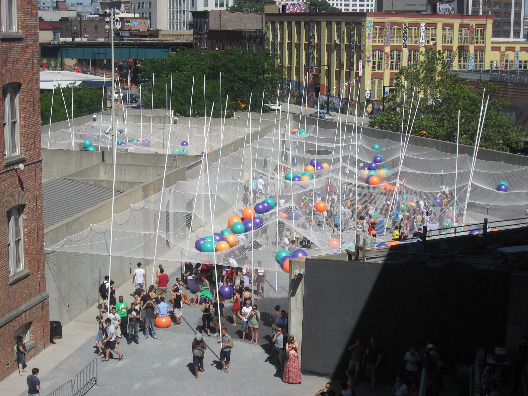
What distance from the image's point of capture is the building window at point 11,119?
66.4 feet

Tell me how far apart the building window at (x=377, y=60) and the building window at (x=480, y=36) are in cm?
1055

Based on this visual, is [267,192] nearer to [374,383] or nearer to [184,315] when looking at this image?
[184,315]

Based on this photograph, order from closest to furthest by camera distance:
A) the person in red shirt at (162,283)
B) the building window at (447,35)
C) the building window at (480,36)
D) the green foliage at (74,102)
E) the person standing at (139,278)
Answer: the person in red shirt at (162,283) < the person standing at (139,278) < the green foliage at (74,102) < the building window at (447,35) < the building window at (480,36)

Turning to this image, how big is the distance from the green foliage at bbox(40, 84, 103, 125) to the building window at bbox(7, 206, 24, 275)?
134ft

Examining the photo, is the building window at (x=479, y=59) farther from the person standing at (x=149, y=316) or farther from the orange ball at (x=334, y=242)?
the person standing at (x=149, y=316)

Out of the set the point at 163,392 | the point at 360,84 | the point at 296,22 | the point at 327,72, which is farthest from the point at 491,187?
the point at 296,22

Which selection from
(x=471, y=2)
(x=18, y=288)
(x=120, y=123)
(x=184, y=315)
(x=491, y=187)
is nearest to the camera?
(x=18, y=288)

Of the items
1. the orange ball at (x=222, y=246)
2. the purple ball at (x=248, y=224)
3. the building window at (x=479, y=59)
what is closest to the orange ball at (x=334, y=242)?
the orange ball at (x=222, y=246)

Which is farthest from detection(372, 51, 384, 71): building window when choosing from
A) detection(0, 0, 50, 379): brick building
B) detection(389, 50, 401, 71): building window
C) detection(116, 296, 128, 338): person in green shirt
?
detection(0, 0, 50, 379): brick building

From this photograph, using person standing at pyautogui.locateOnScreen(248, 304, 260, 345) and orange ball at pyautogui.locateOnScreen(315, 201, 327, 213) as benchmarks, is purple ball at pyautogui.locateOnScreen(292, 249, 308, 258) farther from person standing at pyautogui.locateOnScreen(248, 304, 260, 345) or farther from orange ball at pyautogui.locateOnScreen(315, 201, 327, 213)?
orange ball at pyautogui.locateOnScreen(315, 201, 327, 213)

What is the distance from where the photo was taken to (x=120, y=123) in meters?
49.7

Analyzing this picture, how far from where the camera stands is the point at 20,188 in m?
20.8

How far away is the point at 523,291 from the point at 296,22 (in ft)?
265

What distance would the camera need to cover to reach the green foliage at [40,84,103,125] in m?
62.7
